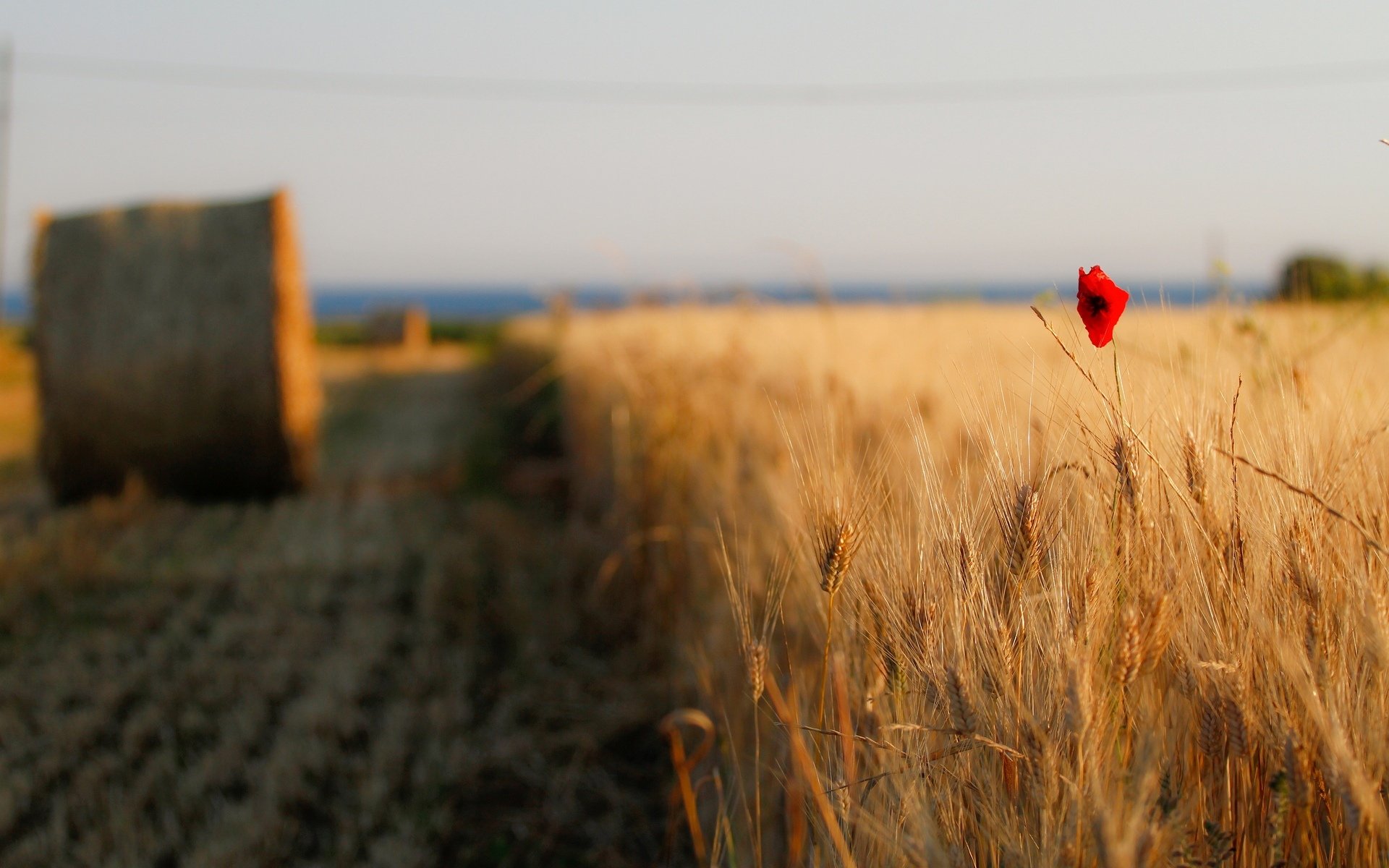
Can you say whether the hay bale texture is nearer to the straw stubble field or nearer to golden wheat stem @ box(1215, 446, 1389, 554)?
the straw stubble field

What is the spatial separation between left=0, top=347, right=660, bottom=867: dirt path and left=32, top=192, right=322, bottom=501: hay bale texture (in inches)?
18.7

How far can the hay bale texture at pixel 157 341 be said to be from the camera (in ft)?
17.2

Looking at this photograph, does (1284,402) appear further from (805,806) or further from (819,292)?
(819,292)

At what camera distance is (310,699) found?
9.27ft

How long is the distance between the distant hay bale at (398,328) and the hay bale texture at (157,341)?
10.5m

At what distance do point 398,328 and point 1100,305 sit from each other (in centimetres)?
1595

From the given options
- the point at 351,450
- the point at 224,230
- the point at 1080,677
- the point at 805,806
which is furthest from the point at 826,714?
the point at 351,450

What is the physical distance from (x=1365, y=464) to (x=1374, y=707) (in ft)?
1.04

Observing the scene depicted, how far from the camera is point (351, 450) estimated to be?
24.4 ft

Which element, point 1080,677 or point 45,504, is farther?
point 45,504

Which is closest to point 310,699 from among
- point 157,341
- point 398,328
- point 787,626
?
point 787,626

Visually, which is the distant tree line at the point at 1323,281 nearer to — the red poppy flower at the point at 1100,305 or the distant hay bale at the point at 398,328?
the red poppy flower at the point at 1100,305

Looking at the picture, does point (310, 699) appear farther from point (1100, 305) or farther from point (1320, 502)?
point (1320, 502)

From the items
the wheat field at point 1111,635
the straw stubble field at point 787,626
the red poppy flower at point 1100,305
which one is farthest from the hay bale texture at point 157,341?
the red poppy flower at point 1100,305
